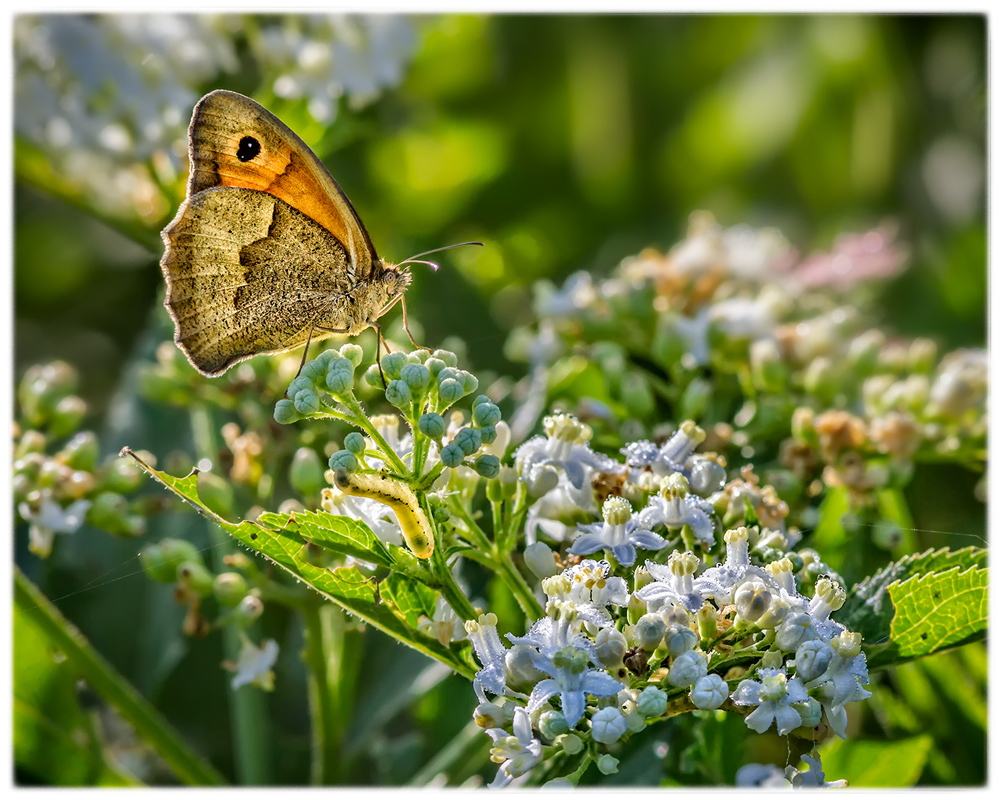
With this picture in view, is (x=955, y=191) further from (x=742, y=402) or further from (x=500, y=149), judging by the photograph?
(x=742, y=402)

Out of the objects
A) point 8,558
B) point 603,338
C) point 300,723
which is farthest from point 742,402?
point 8,558

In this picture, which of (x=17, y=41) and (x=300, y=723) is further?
(x=17, y=41)

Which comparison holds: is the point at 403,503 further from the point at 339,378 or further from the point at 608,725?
the point at 608,725

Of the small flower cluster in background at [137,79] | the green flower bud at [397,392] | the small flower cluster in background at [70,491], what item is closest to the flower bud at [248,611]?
the small flower cluster in background at [70,491]

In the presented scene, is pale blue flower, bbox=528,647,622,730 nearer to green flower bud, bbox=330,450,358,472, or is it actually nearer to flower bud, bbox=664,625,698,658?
flower bud, bbox=664,625,698,658

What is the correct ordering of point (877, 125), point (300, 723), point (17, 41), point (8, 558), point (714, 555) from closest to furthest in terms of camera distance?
point (714, 555) < point (8, 558) < point (300, 723) < point (17, 41) < point (877, 125)

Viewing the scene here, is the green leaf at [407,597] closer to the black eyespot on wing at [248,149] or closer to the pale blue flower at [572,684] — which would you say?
the pale blue flower at [572,684]
